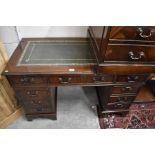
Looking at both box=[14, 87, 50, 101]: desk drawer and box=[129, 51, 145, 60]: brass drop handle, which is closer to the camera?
box=[129, 51, 145, 60]: brass drop handle

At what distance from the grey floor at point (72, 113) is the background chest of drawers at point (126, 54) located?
0.49m

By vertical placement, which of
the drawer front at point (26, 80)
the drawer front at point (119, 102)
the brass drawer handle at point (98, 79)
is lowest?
the drawer front at point (119, 102)

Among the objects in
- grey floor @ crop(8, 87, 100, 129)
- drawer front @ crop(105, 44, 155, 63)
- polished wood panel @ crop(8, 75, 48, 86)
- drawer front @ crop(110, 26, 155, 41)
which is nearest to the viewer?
drawer front @ crop(110, 26, 155, 41)

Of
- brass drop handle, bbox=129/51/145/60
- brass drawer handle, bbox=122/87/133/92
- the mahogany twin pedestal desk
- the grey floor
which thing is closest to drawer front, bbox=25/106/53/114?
the mahogany twin pedestal desk

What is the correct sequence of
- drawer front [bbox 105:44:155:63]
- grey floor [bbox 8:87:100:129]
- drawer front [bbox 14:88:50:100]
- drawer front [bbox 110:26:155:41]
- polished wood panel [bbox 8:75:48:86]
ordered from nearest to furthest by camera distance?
drawer front [bbox 110:26:155:41], drawer front [bbox 105:44:155:63], polished wood panel [bbox 8:75:48:86], drawer front [bbox 14:88:50:100], grey floor [bbox 8:87:100:129]

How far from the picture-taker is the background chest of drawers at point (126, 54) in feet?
2.91

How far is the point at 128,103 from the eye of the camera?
145 cm

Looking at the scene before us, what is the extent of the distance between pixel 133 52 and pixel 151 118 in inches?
40.7

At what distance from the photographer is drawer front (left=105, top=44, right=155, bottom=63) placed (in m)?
0.96

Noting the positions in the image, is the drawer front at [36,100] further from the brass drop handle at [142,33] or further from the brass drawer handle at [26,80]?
the brass drop handle at [142,33]

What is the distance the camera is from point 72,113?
5.46ft

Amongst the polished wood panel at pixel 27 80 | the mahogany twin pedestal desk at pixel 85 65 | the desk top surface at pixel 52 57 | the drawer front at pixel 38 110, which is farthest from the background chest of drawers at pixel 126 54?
the drawer front at pixel 38 110

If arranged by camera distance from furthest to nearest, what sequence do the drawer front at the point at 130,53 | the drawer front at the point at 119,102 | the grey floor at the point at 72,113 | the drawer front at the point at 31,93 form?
1. the grey floor at the point at 72,113
2. the drawer front at the point at 119,102
3. the drawer front at the point at 31,93
4. the drawer front at the point at 130,53

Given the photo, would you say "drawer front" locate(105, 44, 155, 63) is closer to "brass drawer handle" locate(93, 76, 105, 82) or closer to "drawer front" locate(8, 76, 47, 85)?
"brass drawer handle" locate(93, 76, 105, 82)
